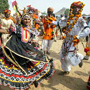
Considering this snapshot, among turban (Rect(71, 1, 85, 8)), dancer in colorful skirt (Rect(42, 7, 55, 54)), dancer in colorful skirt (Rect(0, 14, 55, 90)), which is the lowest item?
dancer in colorful skirt (Rect(0, 14, 55, 90))

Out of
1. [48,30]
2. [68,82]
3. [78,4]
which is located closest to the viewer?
[78,4]

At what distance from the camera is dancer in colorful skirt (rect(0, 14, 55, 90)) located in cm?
258

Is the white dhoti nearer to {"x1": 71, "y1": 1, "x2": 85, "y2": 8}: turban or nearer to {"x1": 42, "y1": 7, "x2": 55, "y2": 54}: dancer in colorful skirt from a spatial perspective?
{"x1": 71, "y1": 1, "x2": 85, "y2": 8}: turban

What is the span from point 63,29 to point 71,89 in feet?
6.32

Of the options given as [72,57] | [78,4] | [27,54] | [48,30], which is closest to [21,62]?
[27,54]

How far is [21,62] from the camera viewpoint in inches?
109

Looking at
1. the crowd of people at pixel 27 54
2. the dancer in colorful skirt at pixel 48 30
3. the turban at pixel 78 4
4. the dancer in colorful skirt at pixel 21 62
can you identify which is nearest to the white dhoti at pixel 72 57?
the crowd of people at pixel 27 54

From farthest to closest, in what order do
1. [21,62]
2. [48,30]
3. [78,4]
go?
[48,30]
[78,4]
[21,62]

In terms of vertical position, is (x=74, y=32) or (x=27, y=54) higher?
(x=74, y=32)

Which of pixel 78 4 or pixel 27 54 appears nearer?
pixel 27 54

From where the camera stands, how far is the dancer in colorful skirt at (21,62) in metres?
2.58

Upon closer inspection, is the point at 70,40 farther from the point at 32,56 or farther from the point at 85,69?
the point at 85,69

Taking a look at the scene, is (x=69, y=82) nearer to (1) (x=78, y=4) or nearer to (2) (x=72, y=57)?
(2) (x=72, y=57)

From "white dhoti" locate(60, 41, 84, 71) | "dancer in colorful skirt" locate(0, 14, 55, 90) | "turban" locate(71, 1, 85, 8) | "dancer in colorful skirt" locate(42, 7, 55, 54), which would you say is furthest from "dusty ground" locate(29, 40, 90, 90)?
"turban" locate(71, 1, 85, 8)
